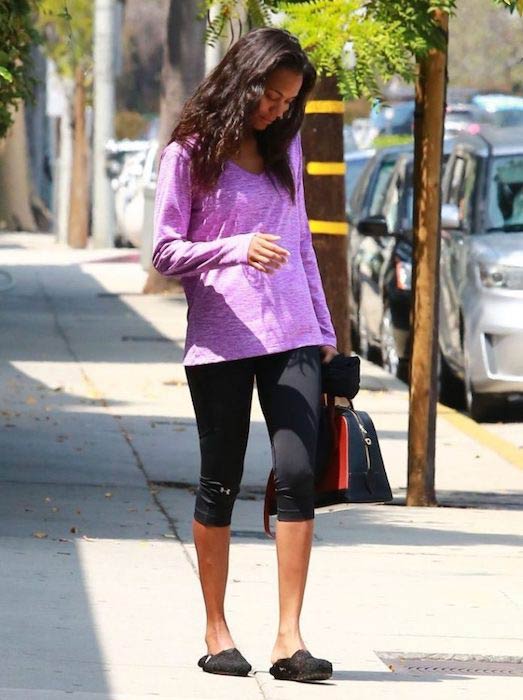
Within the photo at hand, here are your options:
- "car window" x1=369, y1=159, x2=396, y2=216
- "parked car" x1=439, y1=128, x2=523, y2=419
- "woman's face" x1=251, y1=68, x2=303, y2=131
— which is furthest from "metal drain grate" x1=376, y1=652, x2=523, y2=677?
"car window" x1=369, y1=159, x2=396, y2=216

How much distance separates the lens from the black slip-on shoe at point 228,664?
576cm

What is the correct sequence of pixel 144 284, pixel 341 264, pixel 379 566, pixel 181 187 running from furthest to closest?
1. pixel 144 284
2. pixel 341 264
3. pixel 379 566
4. pixel 181 187

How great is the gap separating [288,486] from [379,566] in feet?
6.92

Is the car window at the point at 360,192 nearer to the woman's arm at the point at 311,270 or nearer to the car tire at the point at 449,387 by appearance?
the car tire at the point at 449,387

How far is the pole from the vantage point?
32.8m

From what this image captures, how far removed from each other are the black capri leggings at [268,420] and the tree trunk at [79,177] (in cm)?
2943

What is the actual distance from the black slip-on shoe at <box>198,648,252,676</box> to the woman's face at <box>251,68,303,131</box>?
1.46m

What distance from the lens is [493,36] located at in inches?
2559

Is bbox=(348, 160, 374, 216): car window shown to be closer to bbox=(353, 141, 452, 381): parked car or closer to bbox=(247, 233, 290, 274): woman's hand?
bbox=(353, 141, 452, 381): parked car

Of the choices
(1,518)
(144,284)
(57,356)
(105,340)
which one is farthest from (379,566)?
(144,284)

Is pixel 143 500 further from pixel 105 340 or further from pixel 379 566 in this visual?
pixel 105 340

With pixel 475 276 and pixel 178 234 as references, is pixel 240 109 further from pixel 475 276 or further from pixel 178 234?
pixel 475 276

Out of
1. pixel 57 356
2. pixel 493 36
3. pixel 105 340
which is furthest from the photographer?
pixel 493 36

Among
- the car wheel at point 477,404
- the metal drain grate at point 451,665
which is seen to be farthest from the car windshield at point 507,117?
the metal drain grate at point 451,665
